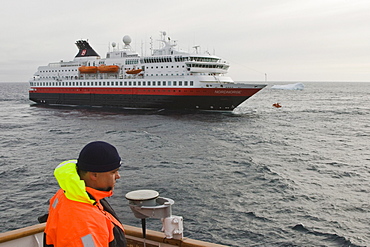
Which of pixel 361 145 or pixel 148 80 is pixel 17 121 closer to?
pixel 148 80

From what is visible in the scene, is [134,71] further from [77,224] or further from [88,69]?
[77,224]

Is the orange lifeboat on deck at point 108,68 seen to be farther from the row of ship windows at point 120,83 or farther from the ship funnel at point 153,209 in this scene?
the ship funnel at point 153,209

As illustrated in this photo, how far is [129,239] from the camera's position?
4.61 m

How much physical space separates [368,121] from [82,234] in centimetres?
4071

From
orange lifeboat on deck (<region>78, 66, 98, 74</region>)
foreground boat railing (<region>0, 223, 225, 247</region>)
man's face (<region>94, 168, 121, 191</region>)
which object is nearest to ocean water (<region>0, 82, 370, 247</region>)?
foreground boat railing (<region>0, 223, 225, 247</region>)

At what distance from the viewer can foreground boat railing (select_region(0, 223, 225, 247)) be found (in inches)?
172

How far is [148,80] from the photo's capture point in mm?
40781

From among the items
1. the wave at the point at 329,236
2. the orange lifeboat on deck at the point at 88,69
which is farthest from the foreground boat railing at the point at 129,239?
the orange lifeboat on deck at the point at 88,69

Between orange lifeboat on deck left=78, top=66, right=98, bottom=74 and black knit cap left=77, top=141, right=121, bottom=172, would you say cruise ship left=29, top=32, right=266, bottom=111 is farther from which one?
black knit cap left=77, top=141, right=121, bottom=172

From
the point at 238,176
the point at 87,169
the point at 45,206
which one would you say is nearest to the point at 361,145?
the point at 238,176

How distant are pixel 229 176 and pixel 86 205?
13220 millimetres

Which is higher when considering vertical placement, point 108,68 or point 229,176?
point 108,68

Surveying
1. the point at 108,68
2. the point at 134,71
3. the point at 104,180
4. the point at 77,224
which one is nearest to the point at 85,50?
the point at 108,68

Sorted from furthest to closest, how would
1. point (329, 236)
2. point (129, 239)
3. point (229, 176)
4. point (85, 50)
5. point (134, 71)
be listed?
point (85, 50), point (134, 71), point (229, 176), point (329, 236), point (129, 239)
